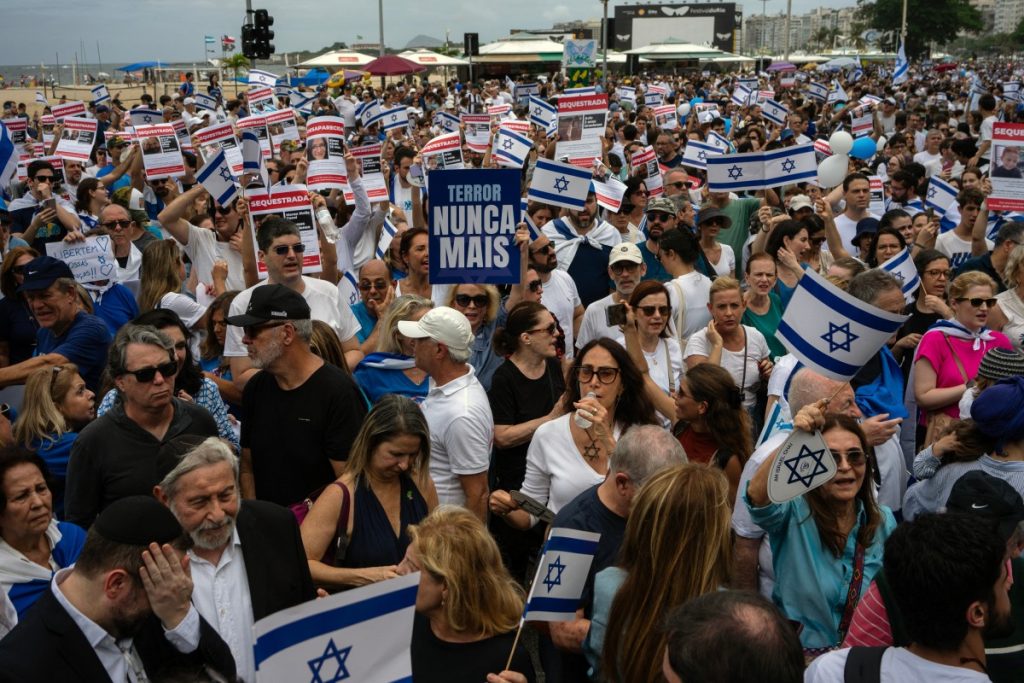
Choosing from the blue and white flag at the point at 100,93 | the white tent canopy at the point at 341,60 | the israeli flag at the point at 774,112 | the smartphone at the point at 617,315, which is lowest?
the smartphone at the point at 617,315

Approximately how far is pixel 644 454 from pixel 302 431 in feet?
5.71

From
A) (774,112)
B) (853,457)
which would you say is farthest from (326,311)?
(774,112)

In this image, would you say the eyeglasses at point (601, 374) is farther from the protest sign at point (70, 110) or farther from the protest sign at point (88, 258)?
the protest sign at point (70, 110)

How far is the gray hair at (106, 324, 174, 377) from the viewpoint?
15.2 ft

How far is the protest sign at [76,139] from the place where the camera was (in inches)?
512

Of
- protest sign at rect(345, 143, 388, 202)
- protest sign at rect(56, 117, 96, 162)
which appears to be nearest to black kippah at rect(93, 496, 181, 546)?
protest sign at rect(345, 143, 388, 202)

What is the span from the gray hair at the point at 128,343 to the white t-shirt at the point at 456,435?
3.88 ft

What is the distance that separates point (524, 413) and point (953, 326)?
99.8 inches

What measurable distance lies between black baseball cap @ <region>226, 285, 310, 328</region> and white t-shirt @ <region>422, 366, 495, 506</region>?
0.75 metres

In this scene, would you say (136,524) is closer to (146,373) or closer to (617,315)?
(146,373)

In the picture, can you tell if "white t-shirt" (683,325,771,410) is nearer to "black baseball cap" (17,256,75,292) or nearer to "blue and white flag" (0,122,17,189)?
"black baseball cap" (17,256,75,292)

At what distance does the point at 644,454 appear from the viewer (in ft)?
12.5

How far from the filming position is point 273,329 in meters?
4.86

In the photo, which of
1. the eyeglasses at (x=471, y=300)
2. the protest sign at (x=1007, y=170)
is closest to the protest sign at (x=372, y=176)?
the eyeglasses at (x=471, y=300)
